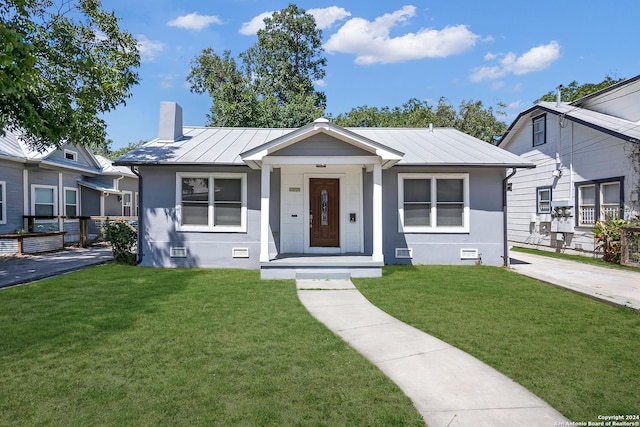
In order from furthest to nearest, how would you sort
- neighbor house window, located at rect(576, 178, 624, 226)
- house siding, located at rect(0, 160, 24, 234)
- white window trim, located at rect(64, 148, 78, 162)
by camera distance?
1. white window trim, located at rect(64, 148, 78, 162)
2. house siding, located at rect(0, 160, 24, 234)
3. neighbor house window, located at rect(576, 178, 624, 226)

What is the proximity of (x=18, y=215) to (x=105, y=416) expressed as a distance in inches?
605

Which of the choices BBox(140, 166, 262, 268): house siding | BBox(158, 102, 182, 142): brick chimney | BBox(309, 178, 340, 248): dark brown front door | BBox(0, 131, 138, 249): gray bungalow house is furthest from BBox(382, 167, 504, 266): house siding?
BBox(0, 131, 138, 249): gray bungalow house

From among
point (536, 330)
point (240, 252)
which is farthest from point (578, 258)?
point (240, 252)

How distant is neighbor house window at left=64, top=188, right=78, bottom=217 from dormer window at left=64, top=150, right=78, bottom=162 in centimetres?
151

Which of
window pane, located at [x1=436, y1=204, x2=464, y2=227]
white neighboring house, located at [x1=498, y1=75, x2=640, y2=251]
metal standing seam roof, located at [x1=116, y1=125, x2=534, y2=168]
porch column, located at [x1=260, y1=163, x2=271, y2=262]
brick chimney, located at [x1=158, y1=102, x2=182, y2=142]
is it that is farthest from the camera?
white neighboring house, located at [x1=498, y1=75, x2=640, y2=251]

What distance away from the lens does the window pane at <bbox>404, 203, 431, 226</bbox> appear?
33.8ft

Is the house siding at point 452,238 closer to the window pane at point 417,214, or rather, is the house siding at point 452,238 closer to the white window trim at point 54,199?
the window pane at point 417,214

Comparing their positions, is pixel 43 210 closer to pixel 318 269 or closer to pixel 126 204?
pixel 126 204

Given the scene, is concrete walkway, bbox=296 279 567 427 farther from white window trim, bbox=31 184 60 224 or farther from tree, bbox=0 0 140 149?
white window trim, bbox=31 184 60 224

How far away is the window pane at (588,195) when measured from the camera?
12636mm

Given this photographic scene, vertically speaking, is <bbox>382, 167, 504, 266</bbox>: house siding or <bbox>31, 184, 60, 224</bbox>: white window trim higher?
<bbox>31, 184, 60, 224</bbox>: white window trim

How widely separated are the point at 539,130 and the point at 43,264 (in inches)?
739

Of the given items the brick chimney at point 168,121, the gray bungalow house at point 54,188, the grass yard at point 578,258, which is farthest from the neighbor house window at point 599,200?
the gray bungalow house at point 54,188

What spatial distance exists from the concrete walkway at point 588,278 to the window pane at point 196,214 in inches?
341
